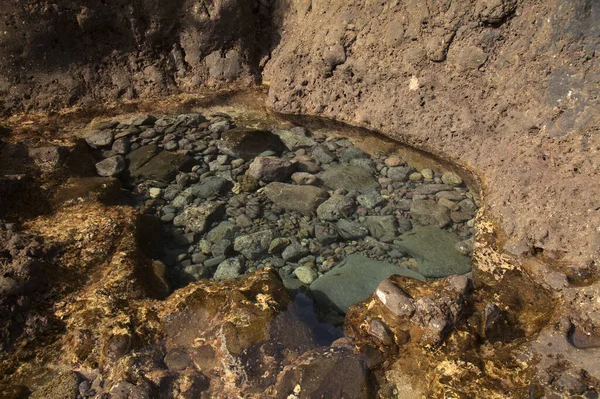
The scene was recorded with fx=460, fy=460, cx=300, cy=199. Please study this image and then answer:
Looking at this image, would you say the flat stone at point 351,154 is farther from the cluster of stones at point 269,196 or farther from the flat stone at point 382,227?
the flat stone at point 382,227

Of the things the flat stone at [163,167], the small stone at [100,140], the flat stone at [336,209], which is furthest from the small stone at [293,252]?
the small stone at [100,140]

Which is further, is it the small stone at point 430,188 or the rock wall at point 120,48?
the rock wall at point 120,48

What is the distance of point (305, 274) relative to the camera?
3059mm

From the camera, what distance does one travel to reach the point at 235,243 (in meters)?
3.33

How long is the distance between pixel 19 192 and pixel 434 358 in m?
3.00

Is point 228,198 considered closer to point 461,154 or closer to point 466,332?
point 461,154

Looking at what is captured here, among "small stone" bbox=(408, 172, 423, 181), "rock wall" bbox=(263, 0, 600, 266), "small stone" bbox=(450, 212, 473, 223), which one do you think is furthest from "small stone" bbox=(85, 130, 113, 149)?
"small stone" bbox=(450, 212, 473, 223)

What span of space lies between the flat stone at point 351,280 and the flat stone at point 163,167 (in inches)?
69.8

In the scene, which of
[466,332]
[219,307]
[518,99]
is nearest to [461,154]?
[518,99]

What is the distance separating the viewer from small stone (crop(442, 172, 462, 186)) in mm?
3723

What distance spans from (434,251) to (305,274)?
2.96 ft

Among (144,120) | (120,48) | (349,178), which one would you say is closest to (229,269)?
(349,178)

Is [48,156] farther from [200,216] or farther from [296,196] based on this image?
[296,196]

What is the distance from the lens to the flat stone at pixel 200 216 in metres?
3.47
